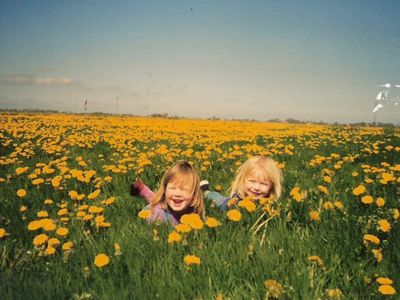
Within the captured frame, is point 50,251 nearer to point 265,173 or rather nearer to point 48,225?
point 48,225

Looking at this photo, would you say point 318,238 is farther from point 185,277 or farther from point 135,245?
point 135,245

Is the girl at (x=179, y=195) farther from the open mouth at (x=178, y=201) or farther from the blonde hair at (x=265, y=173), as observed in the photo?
the blonde hair at (x=265, y=173)

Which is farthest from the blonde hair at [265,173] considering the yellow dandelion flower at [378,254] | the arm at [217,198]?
the yellow dandelion flower at [378,254]

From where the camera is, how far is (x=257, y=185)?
11.7 feet

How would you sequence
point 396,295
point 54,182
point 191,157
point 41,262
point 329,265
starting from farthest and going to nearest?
point 191,157, point 54,182, point 41,262, point 329,265, point 396,295

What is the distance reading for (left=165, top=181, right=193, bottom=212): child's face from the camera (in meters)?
3.19

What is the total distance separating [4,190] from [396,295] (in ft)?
12.4

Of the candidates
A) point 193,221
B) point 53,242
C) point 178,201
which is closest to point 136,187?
point 178,201

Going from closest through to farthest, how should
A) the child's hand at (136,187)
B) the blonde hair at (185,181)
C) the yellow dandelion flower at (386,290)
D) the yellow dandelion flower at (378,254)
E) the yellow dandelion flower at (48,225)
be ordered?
the yellow dandelion flower at (386,290) → the yellow dandelion flower at (378,254) → the yellow dandelion flower at (48,225) → the blonde hair at (185,181) → the child's hand at (136,187)

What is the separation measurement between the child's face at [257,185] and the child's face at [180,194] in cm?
75

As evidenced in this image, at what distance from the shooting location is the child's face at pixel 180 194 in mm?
3188

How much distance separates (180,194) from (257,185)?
0.89 m

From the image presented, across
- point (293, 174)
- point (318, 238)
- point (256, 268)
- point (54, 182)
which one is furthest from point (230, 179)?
point (256, 268)

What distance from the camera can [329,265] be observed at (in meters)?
1.88
